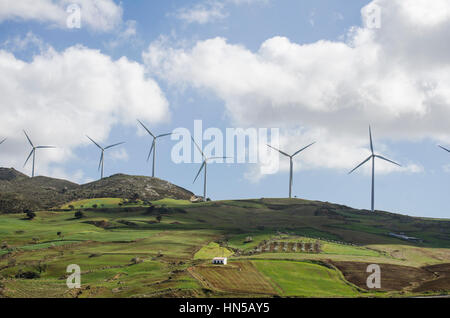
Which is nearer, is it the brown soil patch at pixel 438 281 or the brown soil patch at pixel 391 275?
the brown soil patch at pixel 438 281

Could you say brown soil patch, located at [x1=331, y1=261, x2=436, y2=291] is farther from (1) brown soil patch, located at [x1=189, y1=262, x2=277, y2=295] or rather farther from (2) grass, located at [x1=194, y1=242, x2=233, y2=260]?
(2) grass, located at [x1=194, y1=242, x2=233, y2=260]

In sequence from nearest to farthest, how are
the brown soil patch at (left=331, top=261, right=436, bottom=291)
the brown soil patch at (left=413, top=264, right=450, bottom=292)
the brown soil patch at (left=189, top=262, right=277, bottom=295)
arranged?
the brown soil patch at (left=189, top=262, right=277, bottom=295) < the brown soil patch at (left=413, top=264, right=450, bottom=292) < the brown soil patch at (left=331, top=261, right=436, bottom=291)

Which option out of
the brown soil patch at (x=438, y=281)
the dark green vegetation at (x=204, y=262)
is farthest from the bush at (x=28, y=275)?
the brown soil patch at (x=438, y=281)

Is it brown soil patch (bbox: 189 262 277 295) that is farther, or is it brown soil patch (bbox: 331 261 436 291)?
brown soil patch (bbox: 331 261 436 291)

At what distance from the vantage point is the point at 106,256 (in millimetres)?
137500

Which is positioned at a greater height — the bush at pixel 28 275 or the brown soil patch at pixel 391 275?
the brown soil patch at pixel 391 275

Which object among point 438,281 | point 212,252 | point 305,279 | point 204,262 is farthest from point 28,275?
point 438,281

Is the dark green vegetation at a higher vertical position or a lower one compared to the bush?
higher

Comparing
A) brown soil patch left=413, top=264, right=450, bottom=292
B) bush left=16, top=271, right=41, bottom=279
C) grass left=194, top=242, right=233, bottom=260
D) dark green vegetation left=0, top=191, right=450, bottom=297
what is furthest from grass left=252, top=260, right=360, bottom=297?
bush left=16, top=271, right=41, bottom=279

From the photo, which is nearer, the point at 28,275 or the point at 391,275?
the point at 28,275

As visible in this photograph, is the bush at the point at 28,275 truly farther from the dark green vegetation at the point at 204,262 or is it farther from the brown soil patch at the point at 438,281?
the brown soil patch at the point at 438,281

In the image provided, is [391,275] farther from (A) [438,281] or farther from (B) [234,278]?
(B) [234,278]

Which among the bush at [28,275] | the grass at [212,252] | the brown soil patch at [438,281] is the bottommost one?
the bush at [28,275]

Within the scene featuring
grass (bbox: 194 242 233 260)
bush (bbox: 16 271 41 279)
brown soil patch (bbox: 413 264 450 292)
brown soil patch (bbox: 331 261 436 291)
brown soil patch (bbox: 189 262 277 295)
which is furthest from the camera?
grass (bbox: 194 242 233 260)
